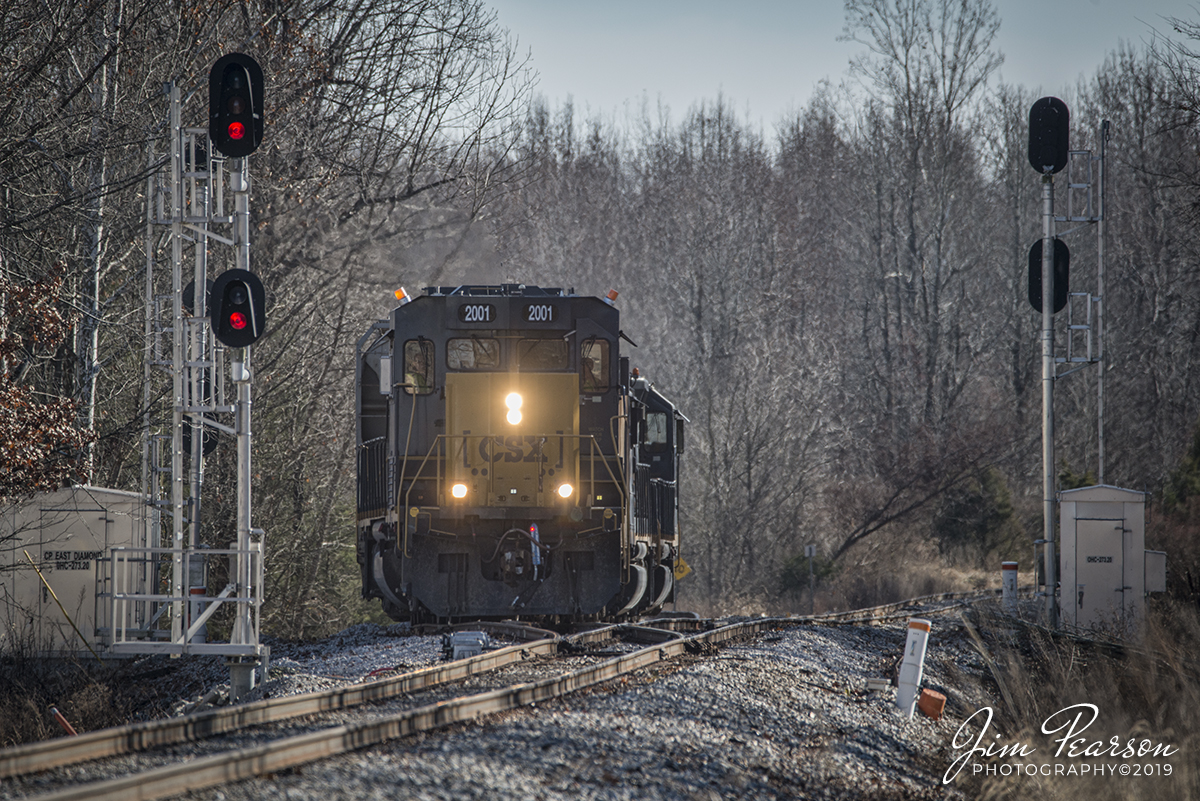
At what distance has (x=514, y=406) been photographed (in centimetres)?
1354

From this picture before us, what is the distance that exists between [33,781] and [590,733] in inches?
116

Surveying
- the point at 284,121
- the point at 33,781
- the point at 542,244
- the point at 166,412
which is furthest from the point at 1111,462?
the point at 33,781

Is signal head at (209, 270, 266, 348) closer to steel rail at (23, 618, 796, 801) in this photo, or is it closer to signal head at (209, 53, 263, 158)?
signal head at (209, 53, 263, 158)

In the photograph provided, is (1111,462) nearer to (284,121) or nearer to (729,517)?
(729,517)

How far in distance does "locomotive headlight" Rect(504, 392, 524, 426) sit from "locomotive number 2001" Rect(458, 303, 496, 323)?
96cm

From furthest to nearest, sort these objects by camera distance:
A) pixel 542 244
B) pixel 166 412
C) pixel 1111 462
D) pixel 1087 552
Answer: pixel 542 244 → pixel 1111 462 → pixel 166 412 → pixel 1087 552

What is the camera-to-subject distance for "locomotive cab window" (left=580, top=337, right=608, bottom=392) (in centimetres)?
1379

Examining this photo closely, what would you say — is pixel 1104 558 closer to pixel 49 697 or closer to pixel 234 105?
pixel 234 105

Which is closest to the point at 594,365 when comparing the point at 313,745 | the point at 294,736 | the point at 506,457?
the point at 506,457

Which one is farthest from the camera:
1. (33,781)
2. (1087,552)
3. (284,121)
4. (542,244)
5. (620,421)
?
(542,244)

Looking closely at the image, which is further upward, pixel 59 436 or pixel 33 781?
pixel 59 436

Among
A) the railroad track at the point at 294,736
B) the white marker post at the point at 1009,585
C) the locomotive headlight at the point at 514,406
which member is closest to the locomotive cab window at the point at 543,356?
the locomotive headlight at the point at 514,406

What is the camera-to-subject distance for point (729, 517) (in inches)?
1200
